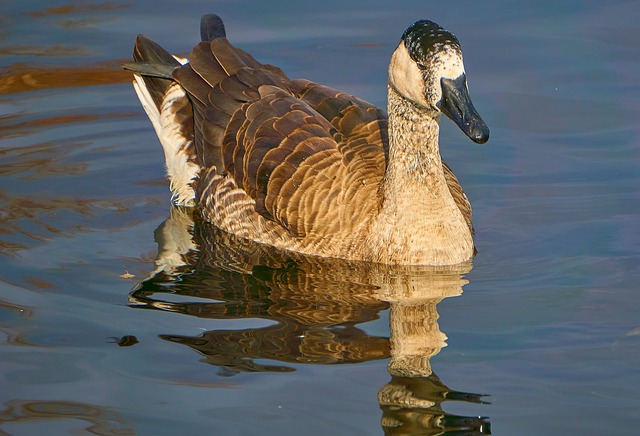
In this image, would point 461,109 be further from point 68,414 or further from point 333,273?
point 68,414

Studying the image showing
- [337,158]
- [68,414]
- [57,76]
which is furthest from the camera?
[57,76]

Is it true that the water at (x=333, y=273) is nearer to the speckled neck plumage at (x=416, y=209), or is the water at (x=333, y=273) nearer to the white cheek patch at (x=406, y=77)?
the speckled neck plumage at (x=416, y=209)

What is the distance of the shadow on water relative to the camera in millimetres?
7113

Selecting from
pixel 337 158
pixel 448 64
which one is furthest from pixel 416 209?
pixel 448 64

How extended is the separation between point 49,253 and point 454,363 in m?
3.67

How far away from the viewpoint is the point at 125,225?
10031 millimetres

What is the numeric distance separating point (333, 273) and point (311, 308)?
0.74 meters

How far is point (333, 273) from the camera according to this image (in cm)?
909

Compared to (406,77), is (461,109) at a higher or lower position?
lower

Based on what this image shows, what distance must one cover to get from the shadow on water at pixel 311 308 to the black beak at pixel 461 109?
134 cm

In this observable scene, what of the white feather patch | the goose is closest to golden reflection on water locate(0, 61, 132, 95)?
the white feather patch

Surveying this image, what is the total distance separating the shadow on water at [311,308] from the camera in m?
7.11

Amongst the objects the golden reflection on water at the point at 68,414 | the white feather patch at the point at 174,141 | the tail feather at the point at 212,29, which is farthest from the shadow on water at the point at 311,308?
the tail feather at the point at 212,29

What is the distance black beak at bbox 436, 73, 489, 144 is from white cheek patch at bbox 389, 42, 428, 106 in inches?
9.9
